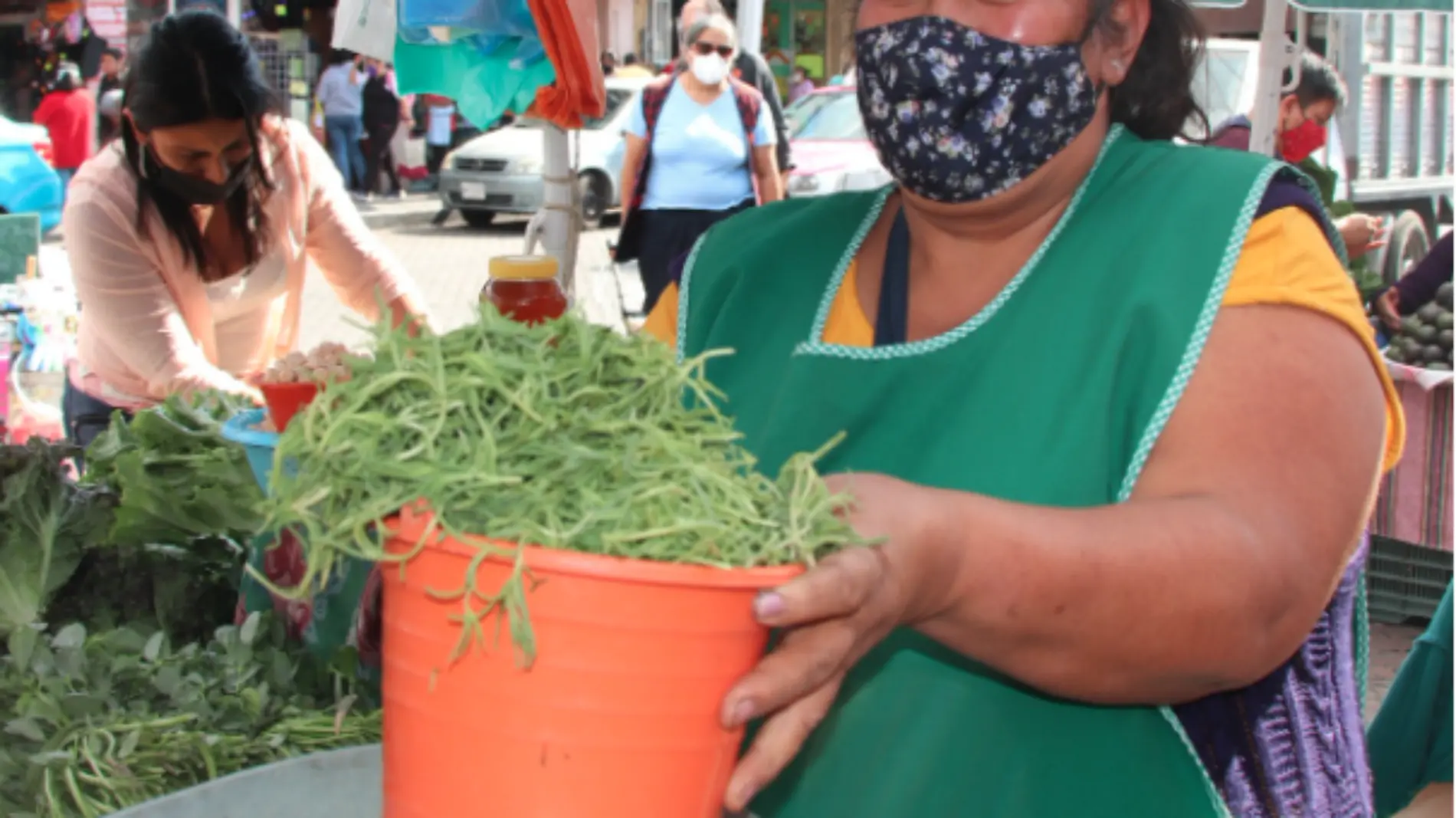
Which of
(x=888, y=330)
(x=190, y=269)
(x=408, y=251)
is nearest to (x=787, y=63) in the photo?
(x=408, y=251)

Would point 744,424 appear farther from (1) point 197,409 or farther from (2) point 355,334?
(2) point 355,334

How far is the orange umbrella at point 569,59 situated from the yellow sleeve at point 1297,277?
1.67 metres

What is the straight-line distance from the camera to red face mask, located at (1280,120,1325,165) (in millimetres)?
6594

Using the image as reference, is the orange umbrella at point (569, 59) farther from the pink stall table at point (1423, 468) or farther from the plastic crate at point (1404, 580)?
the plastic crate at point (1404, 580)

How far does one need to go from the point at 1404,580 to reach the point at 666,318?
4327 millimetres

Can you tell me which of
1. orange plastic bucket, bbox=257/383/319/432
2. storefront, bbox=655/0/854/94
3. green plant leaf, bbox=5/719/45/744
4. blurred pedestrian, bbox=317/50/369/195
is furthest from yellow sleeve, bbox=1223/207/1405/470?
storefront, bbox=655/0/854/94

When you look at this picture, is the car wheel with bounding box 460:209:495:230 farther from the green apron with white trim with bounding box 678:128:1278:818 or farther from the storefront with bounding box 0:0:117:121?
the green apron with white trim with bounding box 678:128:1278:818

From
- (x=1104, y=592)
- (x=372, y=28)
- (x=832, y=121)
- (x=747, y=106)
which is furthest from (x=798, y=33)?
(x=1104, y=592)

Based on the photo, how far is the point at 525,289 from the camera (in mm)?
2215

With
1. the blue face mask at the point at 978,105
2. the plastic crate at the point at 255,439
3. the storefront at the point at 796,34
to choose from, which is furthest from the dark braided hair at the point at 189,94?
the storefront at the point at 796,34

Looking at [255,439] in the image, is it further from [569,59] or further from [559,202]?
[559,202]

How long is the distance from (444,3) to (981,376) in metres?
1.86

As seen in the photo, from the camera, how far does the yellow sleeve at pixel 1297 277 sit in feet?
4.09

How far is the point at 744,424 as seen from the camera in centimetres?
155
